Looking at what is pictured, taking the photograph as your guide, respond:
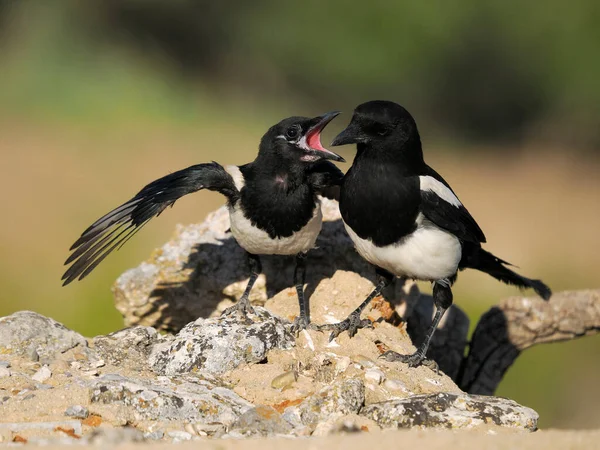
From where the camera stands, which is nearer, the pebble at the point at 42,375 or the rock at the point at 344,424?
the rock at the point at 344,424

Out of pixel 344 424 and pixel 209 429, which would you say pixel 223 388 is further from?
pixel 344 424

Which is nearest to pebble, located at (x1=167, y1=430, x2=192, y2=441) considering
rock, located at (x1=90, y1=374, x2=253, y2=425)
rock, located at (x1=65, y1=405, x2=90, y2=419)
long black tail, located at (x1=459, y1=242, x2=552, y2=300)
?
rock, located at (x1=90, y1=374, x2=253, y2=425)

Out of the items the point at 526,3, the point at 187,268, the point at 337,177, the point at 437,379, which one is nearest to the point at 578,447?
the point at 437,379

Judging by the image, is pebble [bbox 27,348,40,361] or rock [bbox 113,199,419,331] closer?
pebble [bbox 27,348,40,361]

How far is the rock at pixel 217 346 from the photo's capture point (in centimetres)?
526

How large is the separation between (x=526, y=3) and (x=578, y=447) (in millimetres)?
16090

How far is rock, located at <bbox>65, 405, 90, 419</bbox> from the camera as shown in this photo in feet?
14.8

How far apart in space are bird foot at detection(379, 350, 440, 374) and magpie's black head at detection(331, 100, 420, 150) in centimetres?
119

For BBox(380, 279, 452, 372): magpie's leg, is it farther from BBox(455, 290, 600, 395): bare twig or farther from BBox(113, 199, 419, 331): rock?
BBox(455, 290, 600, 395): bare twig

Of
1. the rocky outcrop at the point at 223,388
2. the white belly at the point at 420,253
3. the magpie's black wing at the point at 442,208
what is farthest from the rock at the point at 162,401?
the magpie's black wing at the point at 442,208

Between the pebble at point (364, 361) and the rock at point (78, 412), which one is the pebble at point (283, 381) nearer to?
the pebble at point (364, 361)

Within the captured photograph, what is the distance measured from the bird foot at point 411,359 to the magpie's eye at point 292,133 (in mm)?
1454

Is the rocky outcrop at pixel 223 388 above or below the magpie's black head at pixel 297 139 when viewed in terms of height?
below

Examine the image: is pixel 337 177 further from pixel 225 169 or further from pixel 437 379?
pixel 437 379
